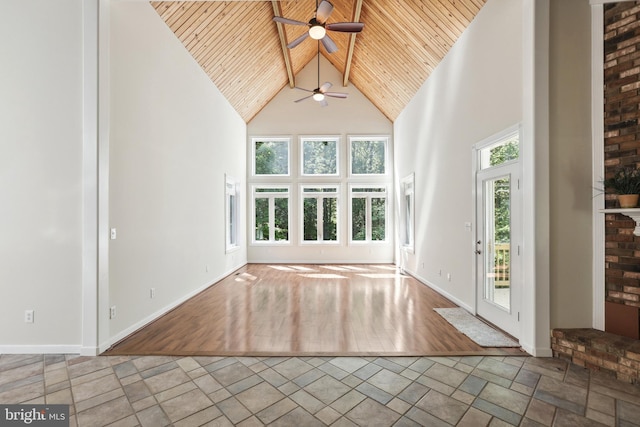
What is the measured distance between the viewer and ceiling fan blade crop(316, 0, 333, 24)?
3.64 meters

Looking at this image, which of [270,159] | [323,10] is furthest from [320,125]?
[323,10]

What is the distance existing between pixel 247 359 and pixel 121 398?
95cm

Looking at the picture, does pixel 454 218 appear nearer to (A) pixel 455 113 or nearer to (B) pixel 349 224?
(A) pixel 455 113

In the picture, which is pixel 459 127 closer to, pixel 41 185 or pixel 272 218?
pixel 41 185

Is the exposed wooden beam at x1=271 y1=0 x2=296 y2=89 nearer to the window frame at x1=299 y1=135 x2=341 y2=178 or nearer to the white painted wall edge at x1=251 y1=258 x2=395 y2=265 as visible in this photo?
the window frame at x1=299 y1=135 x2=341 y2=178

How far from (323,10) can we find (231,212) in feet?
16.6

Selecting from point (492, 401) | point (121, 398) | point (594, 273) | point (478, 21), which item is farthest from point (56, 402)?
point (478, 21)

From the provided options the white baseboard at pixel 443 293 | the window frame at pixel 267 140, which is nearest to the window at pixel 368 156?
the window frame at pixel 267 140

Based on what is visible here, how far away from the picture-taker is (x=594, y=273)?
2.76 m

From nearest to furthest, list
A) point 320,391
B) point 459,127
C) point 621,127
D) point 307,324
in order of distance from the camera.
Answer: point 320,391, point 621,127, point 307,324, point 459,127

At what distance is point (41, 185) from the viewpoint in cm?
274

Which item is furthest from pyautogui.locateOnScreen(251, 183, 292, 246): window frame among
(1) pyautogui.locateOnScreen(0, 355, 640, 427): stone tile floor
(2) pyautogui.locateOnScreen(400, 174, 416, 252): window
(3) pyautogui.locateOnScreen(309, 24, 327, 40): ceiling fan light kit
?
(1) pyautogui.locateOnScreen(0, 355, 640, 427): stone tile floor

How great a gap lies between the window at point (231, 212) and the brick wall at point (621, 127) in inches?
242

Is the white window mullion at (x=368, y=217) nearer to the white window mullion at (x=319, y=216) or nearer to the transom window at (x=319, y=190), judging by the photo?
the transom window at (x=319, y=190)
